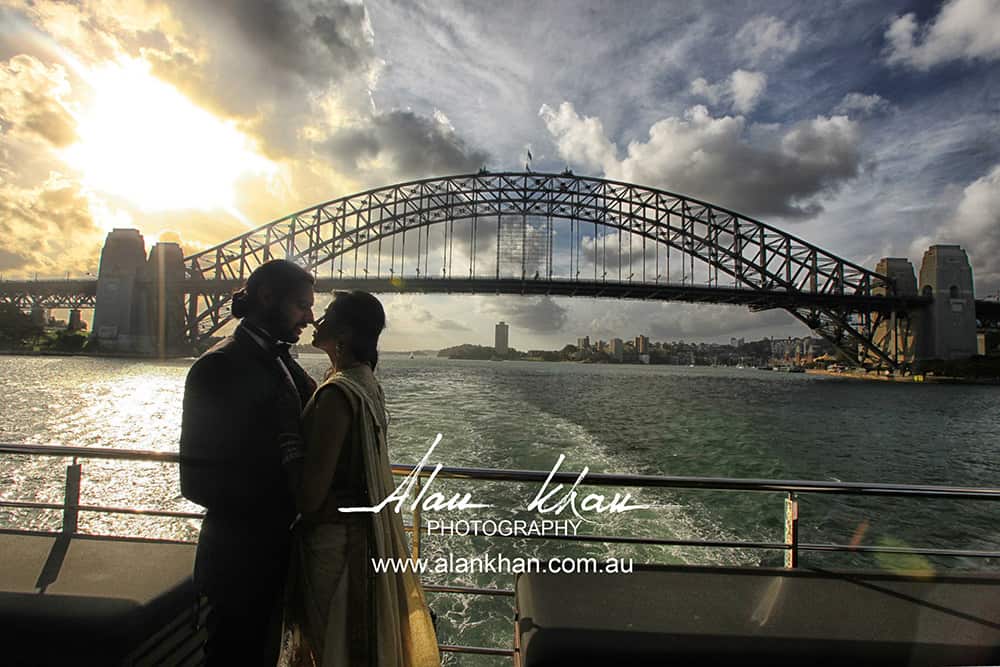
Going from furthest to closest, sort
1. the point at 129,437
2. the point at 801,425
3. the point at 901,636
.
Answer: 1. the point at 801,425
2. the point at 129,437
3. the point at 901,636

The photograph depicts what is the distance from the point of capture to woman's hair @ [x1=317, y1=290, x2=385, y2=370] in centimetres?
126

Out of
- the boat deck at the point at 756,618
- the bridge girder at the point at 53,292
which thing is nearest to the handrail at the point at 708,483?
the boat deck at the point at 756,618

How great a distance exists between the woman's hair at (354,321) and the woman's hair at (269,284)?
119mm

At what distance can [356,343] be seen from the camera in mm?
1265

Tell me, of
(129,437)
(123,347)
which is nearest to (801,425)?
(129,437)

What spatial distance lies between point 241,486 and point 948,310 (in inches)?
2025

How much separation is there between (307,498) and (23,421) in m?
16.9

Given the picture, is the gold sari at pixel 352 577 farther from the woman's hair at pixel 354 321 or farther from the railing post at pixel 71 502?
the railing post at pixel 71 502

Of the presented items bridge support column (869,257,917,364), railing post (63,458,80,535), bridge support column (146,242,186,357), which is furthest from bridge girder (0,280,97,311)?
bridge support column (869,257,917,364)

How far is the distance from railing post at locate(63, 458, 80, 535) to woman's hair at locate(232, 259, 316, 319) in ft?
3.39

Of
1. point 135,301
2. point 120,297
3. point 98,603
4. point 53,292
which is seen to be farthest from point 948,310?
point 53,292

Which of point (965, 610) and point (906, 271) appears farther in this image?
point (906, 271)

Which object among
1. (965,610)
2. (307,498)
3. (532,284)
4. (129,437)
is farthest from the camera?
(532,284)

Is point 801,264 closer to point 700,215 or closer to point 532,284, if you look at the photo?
point 700,215
